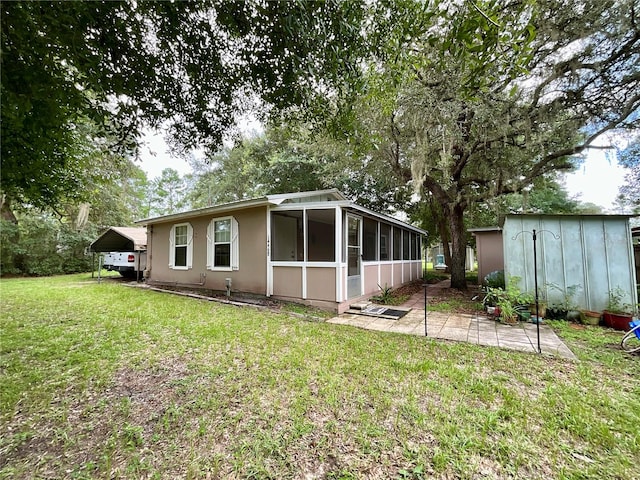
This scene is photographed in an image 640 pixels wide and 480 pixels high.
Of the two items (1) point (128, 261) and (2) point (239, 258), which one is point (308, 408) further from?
(1) point (128, 261)

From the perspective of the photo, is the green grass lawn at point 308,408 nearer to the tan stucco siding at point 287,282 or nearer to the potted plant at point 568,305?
the potted plant at point 568,305

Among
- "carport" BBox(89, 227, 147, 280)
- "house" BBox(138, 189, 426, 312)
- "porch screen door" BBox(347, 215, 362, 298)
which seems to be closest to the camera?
"house" BBox(138, 189, 426, 312)

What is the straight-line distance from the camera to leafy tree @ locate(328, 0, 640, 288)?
135 inches

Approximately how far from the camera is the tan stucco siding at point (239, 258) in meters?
6.65

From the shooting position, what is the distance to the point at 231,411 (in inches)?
87.0

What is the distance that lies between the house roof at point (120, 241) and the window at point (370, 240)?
9.51 metres

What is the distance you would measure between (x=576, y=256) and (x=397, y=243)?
4.91 metres

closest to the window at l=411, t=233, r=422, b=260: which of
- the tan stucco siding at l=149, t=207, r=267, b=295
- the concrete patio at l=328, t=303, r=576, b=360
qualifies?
the concrete patio at l=328, t=303, r=576, b=360

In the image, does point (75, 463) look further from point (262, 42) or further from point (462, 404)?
point (262, 42)

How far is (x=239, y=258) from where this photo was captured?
707cm

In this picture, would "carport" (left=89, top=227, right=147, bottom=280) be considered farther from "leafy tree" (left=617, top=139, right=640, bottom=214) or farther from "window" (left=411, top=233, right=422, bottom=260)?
"leafy tree" (left=617, top=139, right=640, bottom=214)

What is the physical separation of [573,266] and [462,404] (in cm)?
Answer: 468

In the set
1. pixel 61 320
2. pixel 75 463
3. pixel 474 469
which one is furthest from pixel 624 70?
pixel 61 320

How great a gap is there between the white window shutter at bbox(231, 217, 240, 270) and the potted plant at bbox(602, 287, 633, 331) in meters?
7.57
